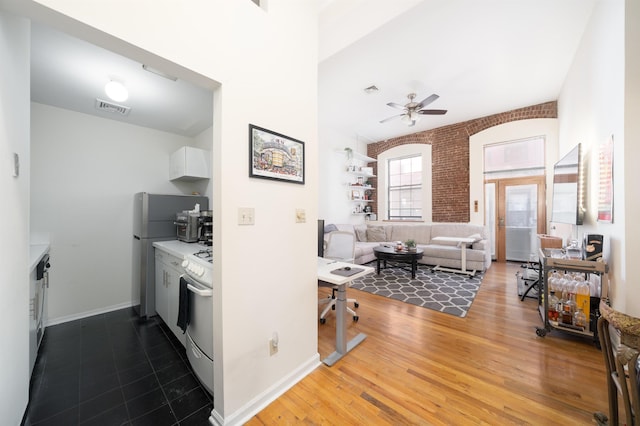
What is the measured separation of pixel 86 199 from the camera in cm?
296

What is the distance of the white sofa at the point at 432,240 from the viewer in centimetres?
469

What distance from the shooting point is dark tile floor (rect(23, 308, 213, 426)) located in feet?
4.88

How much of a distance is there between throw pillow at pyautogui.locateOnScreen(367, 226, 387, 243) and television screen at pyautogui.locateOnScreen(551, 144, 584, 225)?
334 cm

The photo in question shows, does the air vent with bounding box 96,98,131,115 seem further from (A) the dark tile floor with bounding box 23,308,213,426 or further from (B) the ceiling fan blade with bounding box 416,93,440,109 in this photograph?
→ (B) the ceiling fan blade with bounding box 416,93,440,109

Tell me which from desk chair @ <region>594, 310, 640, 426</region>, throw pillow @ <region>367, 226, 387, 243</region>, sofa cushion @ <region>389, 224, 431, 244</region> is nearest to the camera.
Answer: desk chair @ <region>594, 310, 640, 426</region>

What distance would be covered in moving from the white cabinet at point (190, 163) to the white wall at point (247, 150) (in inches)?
89.5

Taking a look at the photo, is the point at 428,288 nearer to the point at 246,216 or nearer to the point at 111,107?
the point at 246,216

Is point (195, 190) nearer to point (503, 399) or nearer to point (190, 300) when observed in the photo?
point (190, 300)

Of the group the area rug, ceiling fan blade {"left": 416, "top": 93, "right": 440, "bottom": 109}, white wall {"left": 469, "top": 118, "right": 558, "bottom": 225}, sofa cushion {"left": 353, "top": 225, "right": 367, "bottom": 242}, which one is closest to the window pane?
sofa cushion {"left": 353, "top": 225, "right": 367, "bottom": 242}

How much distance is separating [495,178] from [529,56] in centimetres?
298

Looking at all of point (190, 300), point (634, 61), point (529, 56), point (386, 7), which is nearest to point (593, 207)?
point (634, 61)

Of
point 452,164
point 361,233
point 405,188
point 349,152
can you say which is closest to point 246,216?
point 349,152

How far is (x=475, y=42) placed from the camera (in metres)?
2.91

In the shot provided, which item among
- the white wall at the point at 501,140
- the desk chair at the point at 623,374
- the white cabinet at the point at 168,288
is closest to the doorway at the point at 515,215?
the white wall at the point at 501,140
